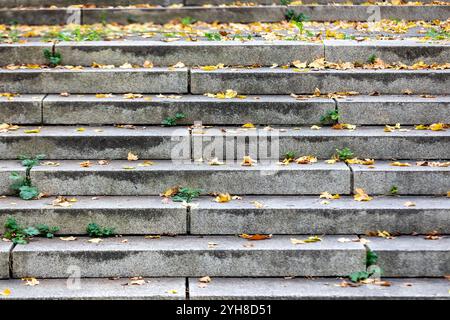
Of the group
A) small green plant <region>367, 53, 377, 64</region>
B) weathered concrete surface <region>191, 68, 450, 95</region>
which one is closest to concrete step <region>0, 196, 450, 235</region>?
weathered concrete surface <region>191, 68, 450, 95</region>

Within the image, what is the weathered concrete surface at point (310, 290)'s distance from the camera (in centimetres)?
536

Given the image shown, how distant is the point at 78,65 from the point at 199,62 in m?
1.36

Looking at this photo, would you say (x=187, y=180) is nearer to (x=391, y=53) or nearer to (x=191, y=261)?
(x=191, y=261)

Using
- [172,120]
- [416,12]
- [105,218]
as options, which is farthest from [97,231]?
[416,12]

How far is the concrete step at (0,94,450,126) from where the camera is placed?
23.2 ft

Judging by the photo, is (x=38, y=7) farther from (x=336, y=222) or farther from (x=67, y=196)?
(x=336, y=222)

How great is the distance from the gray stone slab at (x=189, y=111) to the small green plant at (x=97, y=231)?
1.46 meters

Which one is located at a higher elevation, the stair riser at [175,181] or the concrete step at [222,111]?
the concrete step at [222,111]

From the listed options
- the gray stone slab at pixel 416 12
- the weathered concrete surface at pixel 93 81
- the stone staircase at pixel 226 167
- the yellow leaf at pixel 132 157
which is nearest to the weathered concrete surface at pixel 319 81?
the stone staircase at pixel 226 167

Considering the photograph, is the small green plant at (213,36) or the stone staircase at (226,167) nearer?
the stone staircase at (226,167)

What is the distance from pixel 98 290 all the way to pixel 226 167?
65.9 inches

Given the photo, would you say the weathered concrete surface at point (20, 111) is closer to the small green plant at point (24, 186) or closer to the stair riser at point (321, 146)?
the small green plant at point (24, 186)

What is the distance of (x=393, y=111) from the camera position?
7.07 m

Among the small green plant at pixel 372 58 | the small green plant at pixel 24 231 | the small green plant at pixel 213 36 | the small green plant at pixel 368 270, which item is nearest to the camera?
the small green plant at pixel 368 270
